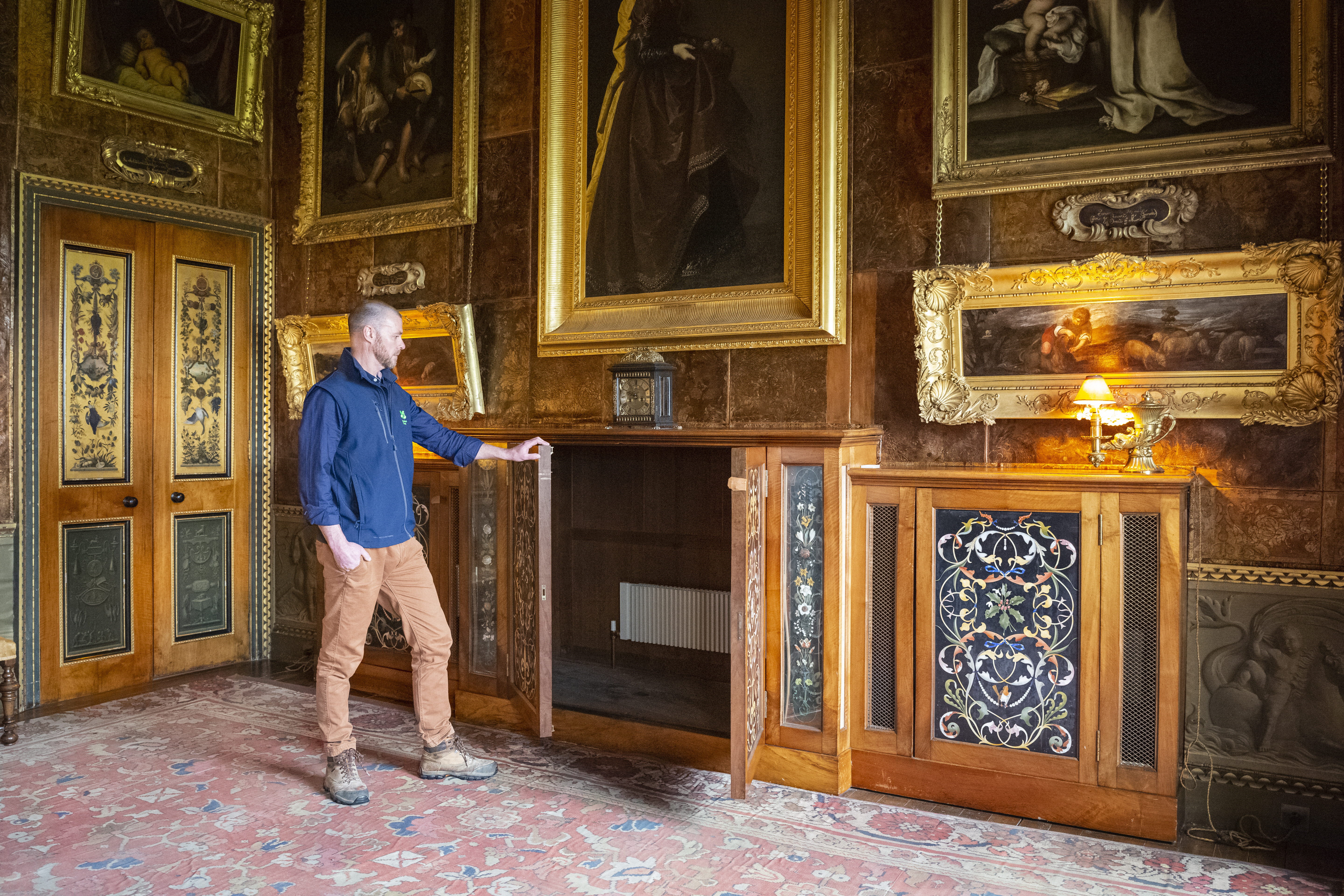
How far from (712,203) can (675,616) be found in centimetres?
204

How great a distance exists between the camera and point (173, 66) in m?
5.49

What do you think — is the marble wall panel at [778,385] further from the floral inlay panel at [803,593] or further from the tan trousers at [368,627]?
the tan trousers at [368,627]

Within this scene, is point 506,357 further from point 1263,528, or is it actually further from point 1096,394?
point 1263,528

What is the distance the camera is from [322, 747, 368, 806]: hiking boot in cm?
362

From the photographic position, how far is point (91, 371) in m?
5.21

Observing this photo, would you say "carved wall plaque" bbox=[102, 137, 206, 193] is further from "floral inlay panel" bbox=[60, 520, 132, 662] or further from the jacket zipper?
the jacket zipper

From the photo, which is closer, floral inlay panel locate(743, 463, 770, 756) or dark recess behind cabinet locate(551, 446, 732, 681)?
floral inlay panel locate(743, 463, 770, 756)

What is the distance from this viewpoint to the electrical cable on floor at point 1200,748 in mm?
3514

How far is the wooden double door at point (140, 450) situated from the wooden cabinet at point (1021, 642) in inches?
156

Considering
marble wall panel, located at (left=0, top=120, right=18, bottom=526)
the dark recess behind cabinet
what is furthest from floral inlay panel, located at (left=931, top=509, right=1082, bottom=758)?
marble wall panel, located at (left=0, top=120, right=18, bottom=526)

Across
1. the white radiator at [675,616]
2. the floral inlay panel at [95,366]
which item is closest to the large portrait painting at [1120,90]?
the white radiator at [675,616]

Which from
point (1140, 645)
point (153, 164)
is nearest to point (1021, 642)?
point (1140, 645)

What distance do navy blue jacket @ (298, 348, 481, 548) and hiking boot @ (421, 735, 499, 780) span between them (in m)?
0.87

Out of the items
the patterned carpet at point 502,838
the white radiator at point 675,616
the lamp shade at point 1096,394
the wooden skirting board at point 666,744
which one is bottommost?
the patterned carpet at point 502,838
